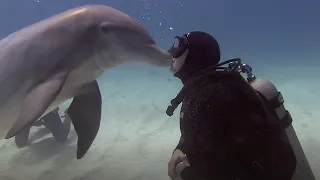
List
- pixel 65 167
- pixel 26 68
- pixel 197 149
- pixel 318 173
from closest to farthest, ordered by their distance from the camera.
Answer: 1. pixel 197 149
2. pixel 26 68
3. pixel 318 173
4. pixel 65 167

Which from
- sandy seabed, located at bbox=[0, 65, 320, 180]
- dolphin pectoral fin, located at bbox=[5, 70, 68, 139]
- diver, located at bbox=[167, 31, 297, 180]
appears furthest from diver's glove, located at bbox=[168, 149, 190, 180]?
sandy seabed, located at bbox=[0, 65, 320, 180]

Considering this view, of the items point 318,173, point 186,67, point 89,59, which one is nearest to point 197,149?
point 186,67

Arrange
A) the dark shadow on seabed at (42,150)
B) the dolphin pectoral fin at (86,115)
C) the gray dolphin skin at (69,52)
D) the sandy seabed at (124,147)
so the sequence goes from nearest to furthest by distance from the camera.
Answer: the gray dolphin skin at (69,52) → the dolphin pectoral fin at (86,115) → the sandy seabed at (124,147) → the dark shadow on seabed at (42,150)

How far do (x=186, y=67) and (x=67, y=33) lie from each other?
1.55m

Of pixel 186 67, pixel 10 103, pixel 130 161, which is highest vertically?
pixel 186 67

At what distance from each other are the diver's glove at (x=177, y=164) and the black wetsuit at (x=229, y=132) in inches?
12.8

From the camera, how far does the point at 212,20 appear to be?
7738cm

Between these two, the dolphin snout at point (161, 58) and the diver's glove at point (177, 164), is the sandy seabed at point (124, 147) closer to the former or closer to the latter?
the dolphin snout at point (161, 58)

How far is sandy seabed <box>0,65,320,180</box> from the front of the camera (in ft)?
17.8

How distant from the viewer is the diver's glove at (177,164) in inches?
107

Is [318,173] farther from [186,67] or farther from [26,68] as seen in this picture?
[26,68]

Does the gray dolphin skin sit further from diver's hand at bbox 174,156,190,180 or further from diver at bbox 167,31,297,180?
diver at bbox 167,31,297,180

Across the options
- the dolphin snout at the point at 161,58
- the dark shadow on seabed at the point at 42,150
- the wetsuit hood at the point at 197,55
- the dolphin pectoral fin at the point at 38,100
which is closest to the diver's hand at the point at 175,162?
the wetsuit hood at the point at 197,55

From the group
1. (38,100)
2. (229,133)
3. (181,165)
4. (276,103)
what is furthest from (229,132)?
(38,100)
